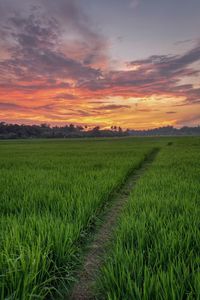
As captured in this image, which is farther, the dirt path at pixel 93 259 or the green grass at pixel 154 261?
the dirt path at pixel 93 259

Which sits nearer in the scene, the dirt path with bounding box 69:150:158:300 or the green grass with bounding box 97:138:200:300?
the green grass with bounding box 97:138:200:300

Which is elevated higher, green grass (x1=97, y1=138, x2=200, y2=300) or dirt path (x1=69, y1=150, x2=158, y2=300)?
green grass (x1=97, y1=138, x2=200, y2=300)

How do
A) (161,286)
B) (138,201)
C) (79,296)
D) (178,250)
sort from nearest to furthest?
(161,286), (79,296), (178,250), (138,201)

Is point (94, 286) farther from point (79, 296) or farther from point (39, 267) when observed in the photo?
point (39, 267)

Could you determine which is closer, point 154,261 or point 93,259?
point 154,261

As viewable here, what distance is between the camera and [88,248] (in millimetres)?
2740

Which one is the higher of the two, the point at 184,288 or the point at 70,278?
the point at 184,288

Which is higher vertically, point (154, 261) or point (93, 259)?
point (154, 261)

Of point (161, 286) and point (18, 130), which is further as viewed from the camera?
point (18, 130)

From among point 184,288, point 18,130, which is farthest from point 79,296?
point 18,130

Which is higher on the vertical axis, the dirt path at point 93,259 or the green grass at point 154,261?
the green grass at point 154,261

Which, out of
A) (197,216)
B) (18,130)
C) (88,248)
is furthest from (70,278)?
(18,130)

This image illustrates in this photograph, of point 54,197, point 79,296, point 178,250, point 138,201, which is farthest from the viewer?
point 54,197

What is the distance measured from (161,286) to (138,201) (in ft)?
8.22
